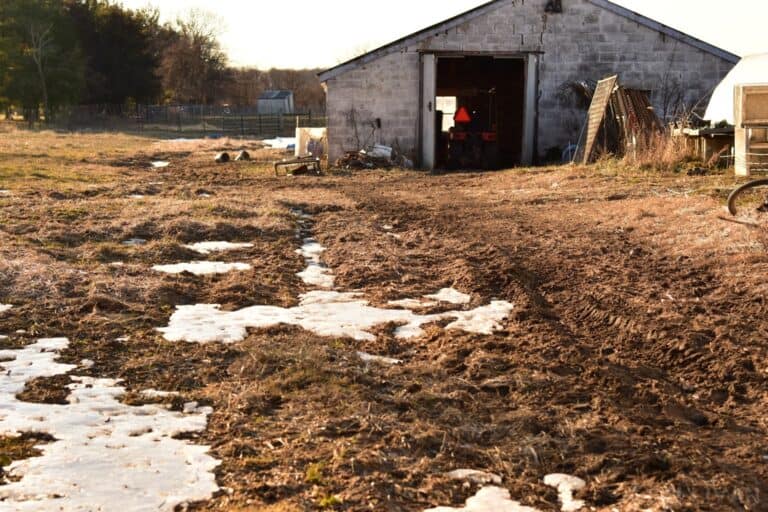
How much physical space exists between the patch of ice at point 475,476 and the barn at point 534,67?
794 inches

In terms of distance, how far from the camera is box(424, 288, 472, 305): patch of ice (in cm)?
775

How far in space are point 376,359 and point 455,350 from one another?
0.60 m

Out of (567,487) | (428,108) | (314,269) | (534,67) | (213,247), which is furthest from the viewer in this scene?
(428,108)

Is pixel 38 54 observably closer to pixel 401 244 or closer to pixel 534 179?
pixel 534 179

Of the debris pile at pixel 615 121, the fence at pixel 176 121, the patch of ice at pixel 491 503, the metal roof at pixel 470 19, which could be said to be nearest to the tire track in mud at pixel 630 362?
the patch of ice at pixel 491 503

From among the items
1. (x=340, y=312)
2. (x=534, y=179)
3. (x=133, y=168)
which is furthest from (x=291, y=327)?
(x=133, y=168)

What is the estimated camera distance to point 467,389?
5.29 meters

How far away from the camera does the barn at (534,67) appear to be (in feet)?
76.3

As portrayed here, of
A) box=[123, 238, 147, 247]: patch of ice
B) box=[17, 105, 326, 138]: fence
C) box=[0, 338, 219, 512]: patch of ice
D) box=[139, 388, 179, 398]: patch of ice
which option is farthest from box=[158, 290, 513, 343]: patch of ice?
box=[17, 105, 326, 138]: fence

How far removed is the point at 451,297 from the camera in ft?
26.0

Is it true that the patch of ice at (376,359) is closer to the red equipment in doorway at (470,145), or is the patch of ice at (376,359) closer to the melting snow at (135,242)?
the melting snow at (135,242)

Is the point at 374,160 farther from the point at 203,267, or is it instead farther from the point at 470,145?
the point at 203,267

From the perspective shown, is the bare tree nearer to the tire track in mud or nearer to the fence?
the fence

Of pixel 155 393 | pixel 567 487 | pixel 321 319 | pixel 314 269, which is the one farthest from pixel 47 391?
pixel 314 269
